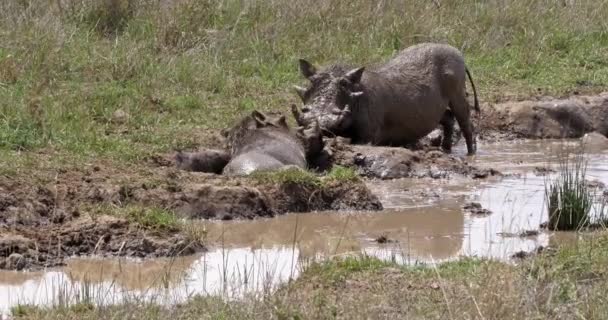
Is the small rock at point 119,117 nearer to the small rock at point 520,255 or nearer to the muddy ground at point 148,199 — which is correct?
the muddy ground at point 148,199

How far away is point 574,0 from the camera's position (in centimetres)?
1619

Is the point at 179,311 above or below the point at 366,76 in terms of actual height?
below

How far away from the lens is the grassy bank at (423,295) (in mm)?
5543

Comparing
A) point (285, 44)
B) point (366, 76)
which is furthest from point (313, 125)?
point (285, 44)

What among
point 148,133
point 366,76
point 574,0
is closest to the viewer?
point 148,133

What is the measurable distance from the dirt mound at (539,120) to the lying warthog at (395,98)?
540 millimetres

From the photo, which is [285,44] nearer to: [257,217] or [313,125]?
[313,125]

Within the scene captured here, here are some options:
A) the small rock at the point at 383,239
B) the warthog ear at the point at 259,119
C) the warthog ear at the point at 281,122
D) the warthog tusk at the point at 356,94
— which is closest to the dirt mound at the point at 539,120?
the warthog tusk at the point at 356,94

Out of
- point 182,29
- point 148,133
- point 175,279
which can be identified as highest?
point 182,29

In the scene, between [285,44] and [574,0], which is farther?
[574,0]

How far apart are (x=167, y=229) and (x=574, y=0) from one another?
9890 millimetres

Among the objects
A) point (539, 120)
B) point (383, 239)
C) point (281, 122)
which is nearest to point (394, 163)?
point (281, 122)

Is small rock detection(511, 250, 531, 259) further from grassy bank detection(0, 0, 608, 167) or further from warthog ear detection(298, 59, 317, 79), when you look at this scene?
warthog ear detection(298, 59, 317, 79)

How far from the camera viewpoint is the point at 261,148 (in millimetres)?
9562
